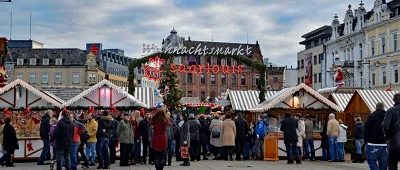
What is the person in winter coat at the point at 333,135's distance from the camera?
23.4 meters

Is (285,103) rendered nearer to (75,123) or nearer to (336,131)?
(336,131)

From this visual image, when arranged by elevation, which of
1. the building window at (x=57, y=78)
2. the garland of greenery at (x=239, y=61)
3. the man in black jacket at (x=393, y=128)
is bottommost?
the man in black jacket at (x=393, y=128)

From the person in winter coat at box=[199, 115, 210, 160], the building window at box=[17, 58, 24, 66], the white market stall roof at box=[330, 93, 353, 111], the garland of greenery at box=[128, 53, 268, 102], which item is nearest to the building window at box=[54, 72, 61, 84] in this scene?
the building window at box=[17, 58, 24, 66]

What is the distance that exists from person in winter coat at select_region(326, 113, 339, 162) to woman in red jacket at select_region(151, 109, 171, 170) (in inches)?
402

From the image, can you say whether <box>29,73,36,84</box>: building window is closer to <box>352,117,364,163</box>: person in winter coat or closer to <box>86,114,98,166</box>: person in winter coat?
<box>352,117,364,163</box>: person in winter coat

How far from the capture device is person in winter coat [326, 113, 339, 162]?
923 inches

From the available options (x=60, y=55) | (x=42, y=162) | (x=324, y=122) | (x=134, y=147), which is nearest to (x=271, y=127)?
(x=324, y=122)

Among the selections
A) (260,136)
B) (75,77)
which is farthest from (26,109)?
(75,77)

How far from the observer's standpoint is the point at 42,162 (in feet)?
70.2

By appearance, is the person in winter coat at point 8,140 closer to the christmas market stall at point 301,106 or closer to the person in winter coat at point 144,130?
the person in winter coat at point 144,130

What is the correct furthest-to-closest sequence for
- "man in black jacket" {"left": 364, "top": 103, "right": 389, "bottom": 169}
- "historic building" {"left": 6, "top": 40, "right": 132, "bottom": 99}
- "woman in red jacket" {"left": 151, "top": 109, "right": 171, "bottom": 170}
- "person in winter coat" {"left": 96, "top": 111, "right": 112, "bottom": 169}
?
"historic building" {"left": 6, "top": 40, "right": 132, "bottom": 99} < "person in winter coat" {"left": 96, "top": 111, "right": 112, "bottom": 169} < "woman in red jacket" {"left": 151, "top": 109, "right": 171, "bottom": 170} < "man in black jacket" {"left": 364, "top": 103, "right": 389, "bottom": 169}

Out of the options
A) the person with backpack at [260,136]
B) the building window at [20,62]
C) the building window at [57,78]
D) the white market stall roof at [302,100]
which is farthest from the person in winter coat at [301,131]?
the building window at [20,62]

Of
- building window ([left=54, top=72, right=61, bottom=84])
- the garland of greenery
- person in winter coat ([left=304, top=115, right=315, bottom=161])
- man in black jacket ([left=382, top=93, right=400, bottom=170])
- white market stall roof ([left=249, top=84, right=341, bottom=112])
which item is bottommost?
person in winter coat ([left=304, top=115, right=315, bottom=161])

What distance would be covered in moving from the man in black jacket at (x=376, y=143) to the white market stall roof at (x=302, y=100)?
14593 millimetres
